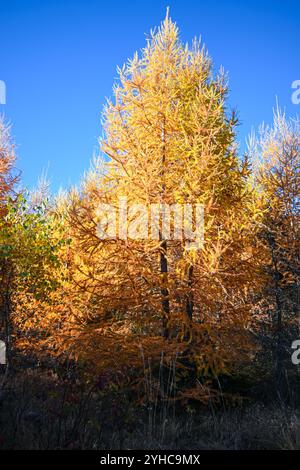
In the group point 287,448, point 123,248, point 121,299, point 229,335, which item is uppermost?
point 123,248

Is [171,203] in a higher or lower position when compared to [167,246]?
higher

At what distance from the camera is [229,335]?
25.0 ft

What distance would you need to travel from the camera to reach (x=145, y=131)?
331 inches

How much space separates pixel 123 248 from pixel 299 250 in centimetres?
651

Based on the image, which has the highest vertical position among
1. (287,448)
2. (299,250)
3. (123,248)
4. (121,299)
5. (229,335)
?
(299,250)
